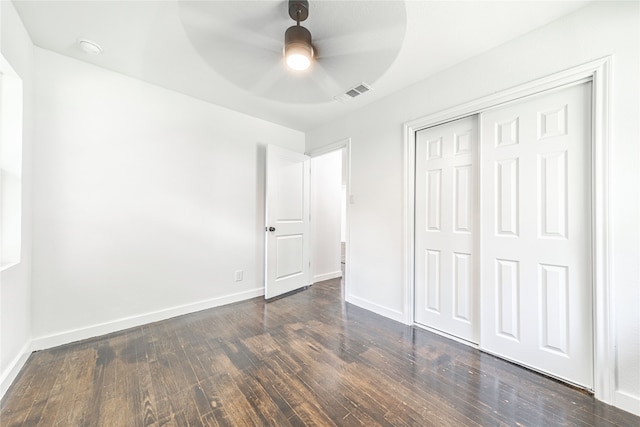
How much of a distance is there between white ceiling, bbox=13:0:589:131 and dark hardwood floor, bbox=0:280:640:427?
238 cm

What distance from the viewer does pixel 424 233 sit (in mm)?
2447

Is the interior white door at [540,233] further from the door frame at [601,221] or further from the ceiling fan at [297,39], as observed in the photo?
the ceiling fan at [297,39]

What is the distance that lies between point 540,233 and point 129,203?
353 centimetres

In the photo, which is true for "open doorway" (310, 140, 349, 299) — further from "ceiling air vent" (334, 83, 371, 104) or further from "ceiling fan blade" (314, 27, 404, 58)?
"ceiling fan blade" (314, 27, 404, 58)

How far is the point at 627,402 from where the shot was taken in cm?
136

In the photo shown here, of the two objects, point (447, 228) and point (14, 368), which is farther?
point (447, 228)

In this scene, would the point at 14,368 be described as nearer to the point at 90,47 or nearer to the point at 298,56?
the point at 90,47

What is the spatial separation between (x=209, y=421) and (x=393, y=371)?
120 centimetres

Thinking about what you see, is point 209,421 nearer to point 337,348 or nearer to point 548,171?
point 337,348

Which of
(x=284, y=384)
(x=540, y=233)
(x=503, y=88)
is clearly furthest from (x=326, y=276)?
(x=503, y=88)

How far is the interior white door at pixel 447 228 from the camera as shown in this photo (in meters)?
2.13

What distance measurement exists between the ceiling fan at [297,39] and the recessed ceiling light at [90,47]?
31.7 inches

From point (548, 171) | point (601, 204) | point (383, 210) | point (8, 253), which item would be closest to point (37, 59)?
point (8, 253)

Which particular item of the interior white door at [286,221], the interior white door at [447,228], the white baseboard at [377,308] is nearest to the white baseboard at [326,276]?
the interior white door at [286,221]
